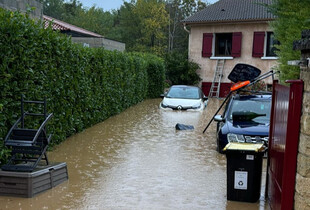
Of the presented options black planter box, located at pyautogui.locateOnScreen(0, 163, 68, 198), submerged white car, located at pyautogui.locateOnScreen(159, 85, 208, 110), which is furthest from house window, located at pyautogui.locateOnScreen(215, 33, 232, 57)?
black planter box, located at pyautogui.locateOnScreen(0, 163, 68, 198)

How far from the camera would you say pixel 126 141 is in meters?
11.2

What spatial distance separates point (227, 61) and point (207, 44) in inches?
74.1

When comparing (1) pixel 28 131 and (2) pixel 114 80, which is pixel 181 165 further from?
(2) pixel 114 80

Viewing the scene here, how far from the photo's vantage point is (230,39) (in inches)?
1094

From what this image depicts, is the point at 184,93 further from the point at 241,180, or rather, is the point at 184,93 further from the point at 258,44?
the point at 241,180

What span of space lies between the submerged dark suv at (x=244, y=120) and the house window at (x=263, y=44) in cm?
1560

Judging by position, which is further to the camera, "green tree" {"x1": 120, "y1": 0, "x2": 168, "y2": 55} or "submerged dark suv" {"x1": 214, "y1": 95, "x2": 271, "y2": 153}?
"green tree" {"x1": 120, "y1": 0, "x2": 168, "y2": 55}

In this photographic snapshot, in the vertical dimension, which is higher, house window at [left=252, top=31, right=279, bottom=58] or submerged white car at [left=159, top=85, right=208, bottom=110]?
house window at [left=252, top=31, right=279, bottom=58]

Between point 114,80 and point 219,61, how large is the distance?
13404 mm

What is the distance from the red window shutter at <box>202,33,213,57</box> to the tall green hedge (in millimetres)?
Result: 10758

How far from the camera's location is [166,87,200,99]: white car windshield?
19.3 metres

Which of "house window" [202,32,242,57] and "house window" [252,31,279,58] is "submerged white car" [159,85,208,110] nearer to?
"house window" [252,31,279,58]

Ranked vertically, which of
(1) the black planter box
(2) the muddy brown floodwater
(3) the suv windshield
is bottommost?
(2) the muddy brown floodwater

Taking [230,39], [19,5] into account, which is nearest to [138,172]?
[19,5]
